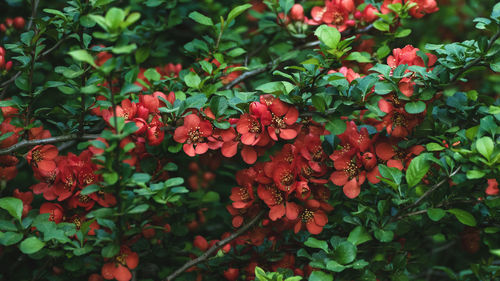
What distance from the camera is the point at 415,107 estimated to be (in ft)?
4.60

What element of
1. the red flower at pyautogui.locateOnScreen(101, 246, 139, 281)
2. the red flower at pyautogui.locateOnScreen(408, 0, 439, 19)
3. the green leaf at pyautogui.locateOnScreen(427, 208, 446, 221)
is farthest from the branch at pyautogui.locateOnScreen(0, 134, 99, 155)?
the red flower at pyautogui.locateOnScreen(408, 0, 439, 19)

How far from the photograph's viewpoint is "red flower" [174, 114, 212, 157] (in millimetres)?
1469

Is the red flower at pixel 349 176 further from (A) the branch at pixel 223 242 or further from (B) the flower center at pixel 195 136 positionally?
(B) the flower center at pixel 195 136

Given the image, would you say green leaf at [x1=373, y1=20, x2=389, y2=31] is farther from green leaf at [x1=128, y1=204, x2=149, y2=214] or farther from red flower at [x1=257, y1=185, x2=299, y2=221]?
green leaf at [x1=128, y1=204, x2=149, y2=214]

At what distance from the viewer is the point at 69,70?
1441mm

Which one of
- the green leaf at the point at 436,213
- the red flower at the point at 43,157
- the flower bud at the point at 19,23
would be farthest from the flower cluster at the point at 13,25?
the green leaf at the point at 436,213

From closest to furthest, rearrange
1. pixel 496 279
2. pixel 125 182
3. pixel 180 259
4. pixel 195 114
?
pixel 125 182 → pixel 195 114 → pixel 496 279 → pixel 180 259

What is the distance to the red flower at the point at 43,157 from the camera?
1.56 metres

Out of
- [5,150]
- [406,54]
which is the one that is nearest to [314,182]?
[406,54]

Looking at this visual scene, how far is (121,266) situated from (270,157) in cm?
59

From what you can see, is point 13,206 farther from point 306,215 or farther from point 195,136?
point 306,215

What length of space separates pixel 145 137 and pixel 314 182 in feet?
1.85

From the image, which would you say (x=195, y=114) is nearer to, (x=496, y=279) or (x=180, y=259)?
(x=180, y=259)

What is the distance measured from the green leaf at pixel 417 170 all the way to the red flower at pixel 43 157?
44.7 inches
